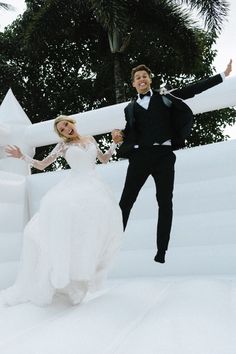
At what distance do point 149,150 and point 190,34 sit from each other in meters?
8.95

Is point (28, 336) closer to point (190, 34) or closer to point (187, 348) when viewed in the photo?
point (187, 348)

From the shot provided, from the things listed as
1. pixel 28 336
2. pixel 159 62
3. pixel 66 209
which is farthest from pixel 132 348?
pixel 159 62

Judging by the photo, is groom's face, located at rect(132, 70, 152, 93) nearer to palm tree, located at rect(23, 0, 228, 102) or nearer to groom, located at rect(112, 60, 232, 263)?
groom, located at rect(112, 60, 232, 263)

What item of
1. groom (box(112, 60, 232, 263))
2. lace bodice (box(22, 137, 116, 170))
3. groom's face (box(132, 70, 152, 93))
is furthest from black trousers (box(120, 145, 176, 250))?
groom's face (box(132, 70, 152, 93))

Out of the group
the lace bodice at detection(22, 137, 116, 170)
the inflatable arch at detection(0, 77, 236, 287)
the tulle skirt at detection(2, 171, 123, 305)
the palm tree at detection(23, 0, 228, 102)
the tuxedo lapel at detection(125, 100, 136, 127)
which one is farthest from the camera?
the palm tree at detection(23, 0, 228, 102)

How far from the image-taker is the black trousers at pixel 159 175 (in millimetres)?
2473

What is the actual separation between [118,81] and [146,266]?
324 inches

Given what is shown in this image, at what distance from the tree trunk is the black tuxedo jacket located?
26.3ft

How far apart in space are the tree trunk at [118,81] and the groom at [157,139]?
315 inches

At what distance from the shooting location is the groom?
2469 millimetres

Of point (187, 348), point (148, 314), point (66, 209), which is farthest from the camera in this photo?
point (66, 209)

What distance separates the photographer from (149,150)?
2473 mm

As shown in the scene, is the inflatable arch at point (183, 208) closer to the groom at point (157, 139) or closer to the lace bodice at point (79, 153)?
the groom at point (157, 139)

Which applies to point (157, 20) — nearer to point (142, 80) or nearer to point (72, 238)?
point (142, 80)
